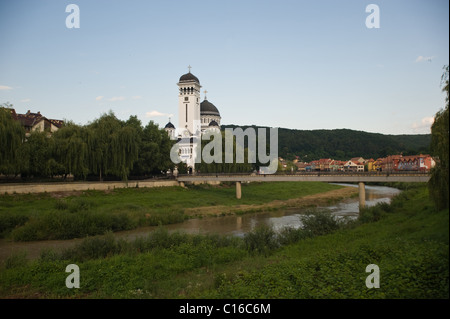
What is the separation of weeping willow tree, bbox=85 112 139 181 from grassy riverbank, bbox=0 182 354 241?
11.7 ft

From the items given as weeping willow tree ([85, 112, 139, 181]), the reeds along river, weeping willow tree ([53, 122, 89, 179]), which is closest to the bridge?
the reeds along river

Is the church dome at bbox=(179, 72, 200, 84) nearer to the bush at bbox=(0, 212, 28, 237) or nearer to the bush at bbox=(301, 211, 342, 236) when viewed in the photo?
the bush at bbox=(0, 212, 28, 237)

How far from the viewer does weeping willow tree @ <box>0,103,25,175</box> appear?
111ft

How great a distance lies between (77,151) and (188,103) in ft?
184

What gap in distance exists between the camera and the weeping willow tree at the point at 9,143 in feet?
111

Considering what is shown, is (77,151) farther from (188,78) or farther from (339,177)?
(188,78)

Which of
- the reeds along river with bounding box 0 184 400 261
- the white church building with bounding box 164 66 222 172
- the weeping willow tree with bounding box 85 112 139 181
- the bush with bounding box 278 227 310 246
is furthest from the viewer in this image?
the white church building with bounding box 164 66 222 172

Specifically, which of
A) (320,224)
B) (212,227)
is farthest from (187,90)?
(320,224)

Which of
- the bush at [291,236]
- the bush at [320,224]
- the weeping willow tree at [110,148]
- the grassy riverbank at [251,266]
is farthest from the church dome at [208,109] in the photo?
the bush at [291,236]

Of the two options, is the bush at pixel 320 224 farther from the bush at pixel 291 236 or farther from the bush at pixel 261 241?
the bush at pixel 261 241

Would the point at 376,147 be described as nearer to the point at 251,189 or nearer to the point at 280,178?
the point at 251,189

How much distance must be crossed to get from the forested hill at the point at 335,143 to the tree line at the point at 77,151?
12256 cm

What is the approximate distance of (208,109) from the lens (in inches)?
4097

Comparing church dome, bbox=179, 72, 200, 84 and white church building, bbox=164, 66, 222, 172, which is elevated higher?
church dome, bbox=179, 72, 200, 84
